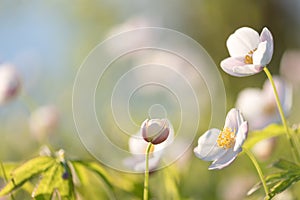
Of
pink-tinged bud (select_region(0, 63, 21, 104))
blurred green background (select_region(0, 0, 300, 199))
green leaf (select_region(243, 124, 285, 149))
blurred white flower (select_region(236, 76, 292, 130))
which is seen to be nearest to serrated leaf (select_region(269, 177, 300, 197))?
green leaf (select_region(243, 124, 285, 149))

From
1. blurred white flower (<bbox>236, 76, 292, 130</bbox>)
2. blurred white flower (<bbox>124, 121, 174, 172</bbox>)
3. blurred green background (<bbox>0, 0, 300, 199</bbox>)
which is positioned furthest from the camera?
blurred green background (<bbox>0, 0, 300, 199</bbox>)

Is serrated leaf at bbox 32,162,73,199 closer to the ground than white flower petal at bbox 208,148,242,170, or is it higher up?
higher up

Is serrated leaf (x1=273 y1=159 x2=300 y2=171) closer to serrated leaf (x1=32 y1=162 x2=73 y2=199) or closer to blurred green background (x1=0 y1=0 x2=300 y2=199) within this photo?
serrated leaf (x1=32 y1=162 x2=73 y2=199)

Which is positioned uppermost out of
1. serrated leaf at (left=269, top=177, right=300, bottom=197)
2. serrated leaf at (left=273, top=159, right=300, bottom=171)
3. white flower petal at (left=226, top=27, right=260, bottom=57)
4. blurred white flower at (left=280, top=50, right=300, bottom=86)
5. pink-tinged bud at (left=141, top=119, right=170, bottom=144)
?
white flower petal at (left=226, top=27, right=260, bottom=57)

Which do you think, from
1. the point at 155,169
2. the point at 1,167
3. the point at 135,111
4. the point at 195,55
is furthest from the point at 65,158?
the point at 195,55

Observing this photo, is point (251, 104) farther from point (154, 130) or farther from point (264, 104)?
point (154, 130)

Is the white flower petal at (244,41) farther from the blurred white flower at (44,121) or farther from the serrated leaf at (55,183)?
the blurred white flower at (44,121)

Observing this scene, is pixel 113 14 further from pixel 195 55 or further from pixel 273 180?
pixel 273 180

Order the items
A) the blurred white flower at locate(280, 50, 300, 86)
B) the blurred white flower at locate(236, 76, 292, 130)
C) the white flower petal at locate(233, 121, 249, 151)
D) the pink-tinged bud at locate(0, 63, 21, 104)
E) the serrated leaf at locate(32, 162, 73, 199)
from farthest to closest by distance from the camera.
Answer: the blurred white flower at locate(280, 50, 300, 86) → the pink-tinged bud at locate(0, 63, 21, 104) → the blurred white flower at locate(236, 76, 292, 130) → the serrated leaf at locate(32, 162, 73, 199) → the white flower petal at locate(233, 121, 249, 151)
